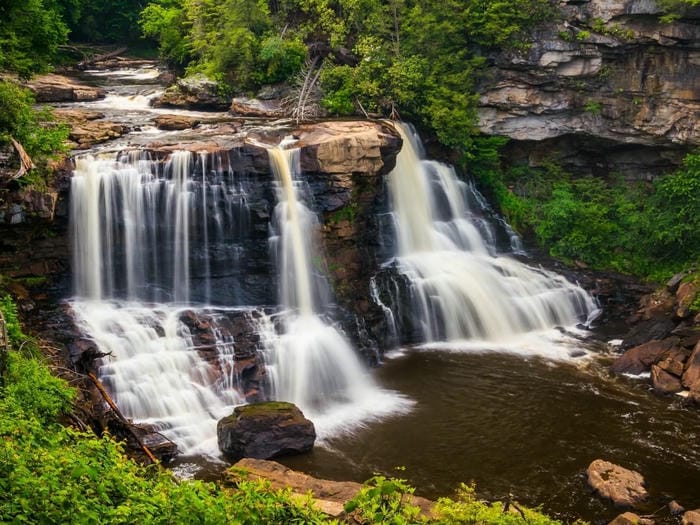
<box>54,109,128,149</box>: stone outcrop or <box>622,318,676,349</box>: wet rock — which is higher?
Answer: <box>54,109,128,149</box>: stone outcrop

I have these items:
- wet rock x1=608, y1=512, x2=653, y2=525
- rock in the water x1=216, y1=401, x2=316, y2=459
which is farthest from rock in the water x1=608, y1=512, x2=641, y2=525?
rock in the water x1=216, y1=401, x2=316, y2=459

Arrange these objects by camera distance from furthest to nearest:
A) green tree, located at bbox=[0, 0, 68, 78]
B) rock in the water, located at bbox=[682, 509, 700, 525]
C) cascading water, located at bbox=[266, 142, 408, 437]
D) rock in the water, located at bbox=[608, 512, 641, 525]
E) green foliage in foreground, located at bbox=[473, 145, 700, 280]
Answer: green foliage in foreground, located at bbox=[473, 145, 700, 280]
green tree, located at bbox=[0, 0, 68, 78]
cascading water, located at bbox=[266, 142, 408, 437]
rock in the water, located at bbox=[682, 509, 700, 525]
rock in the water, located at bbox=[608, 512, 641, 525]

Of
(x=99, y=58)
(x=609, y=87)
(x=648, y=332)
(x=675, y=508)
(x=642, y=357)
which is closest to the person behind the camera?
(x=675, y=508)

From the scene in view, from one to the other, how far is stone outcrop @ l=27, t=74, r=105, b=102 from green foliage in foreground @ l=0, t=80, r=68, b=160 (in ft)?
20.1

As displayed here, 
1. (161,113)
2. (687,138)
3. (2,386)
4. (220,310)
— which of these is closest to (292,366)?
(220,310)

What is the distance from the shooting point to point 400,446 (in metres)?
14.7

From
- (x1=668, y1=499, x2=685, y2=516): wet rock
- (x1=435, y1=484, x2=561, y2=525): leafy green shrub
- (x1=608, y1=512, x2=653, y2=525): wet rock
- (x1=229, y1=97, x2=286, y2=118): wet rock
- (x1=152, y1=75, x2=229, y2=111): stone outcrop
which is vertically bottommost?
(x1=668, y1=499, x2=685, y2=516): wet rock

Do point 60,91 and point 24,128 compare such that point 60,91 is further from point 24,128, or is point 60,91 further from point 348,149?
point 348,149

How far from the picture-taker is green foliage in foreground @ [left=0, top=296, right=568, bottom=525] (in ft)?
23.1

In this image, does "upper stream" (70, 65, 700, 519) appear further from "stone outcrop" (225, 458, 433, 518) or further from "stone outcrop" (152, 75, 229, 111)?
"stone outcrop" (152, 75, 229, 111)

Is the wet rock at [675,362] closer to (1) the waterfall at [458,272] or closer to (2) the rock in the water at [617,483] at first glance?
(1) the waterfall at [458,272]

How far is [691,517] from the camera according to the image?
39.7 feet

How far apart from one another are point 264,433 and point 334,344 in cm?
414

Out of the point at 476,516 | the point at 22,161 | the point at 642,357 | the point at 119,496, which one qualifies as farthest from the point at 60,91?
the point at 476,516
